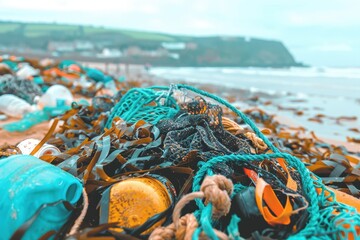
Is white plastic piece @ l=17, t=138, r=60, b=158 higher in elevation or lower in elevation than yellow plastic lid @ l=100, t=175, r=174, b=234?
lower

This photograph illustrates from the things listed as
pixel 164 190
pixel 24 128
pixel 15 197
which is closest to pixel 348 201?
pixel 164 190

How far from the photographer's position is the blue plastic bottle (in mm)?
1249

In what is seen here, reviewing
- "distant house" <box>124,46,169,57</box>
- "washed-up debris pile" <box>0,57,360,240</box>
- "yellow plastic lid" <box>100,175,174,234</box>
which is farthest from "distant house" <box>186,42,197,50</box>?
"yellow plastic lid" <box>100,175,174,234</box>

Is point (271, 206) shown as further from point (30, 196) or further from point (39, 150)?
point (39, 150)

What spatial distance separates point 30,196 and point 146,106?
5.44ft

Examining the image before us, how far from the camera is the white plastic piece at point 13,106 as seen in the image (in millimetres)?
5156

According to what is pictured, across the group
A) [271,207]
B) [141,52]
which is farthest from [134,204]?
[141,52]

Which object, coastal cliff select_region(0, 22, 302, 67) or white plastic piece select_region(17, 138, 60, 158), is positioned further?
coastal cliff select_region(0, 22, 302, 67)

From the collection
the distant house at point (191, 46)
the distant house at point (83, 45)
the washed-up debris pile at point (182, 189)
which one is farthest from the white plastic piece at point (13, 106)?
the distant house at point (191, 46)

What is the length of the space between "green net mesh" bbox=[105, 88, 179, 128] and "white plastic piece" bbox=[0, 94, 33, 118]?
2.80 m

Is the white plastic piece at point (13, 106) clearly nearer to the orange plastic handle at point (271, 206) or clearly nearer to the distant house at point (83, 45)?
the orange plastic handle at point (271, 206)

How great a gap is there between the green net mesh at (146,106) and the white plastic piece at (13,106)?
9.19 feet

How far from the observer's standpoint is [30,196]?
49.6 inches

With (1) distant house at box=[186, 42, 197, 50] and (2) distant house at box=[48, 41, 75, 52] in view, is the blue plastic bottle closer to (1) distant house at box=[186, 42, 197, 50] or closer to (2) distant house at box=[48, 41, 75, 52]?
(2) distant house at box=[48, 41, 75, 52]
